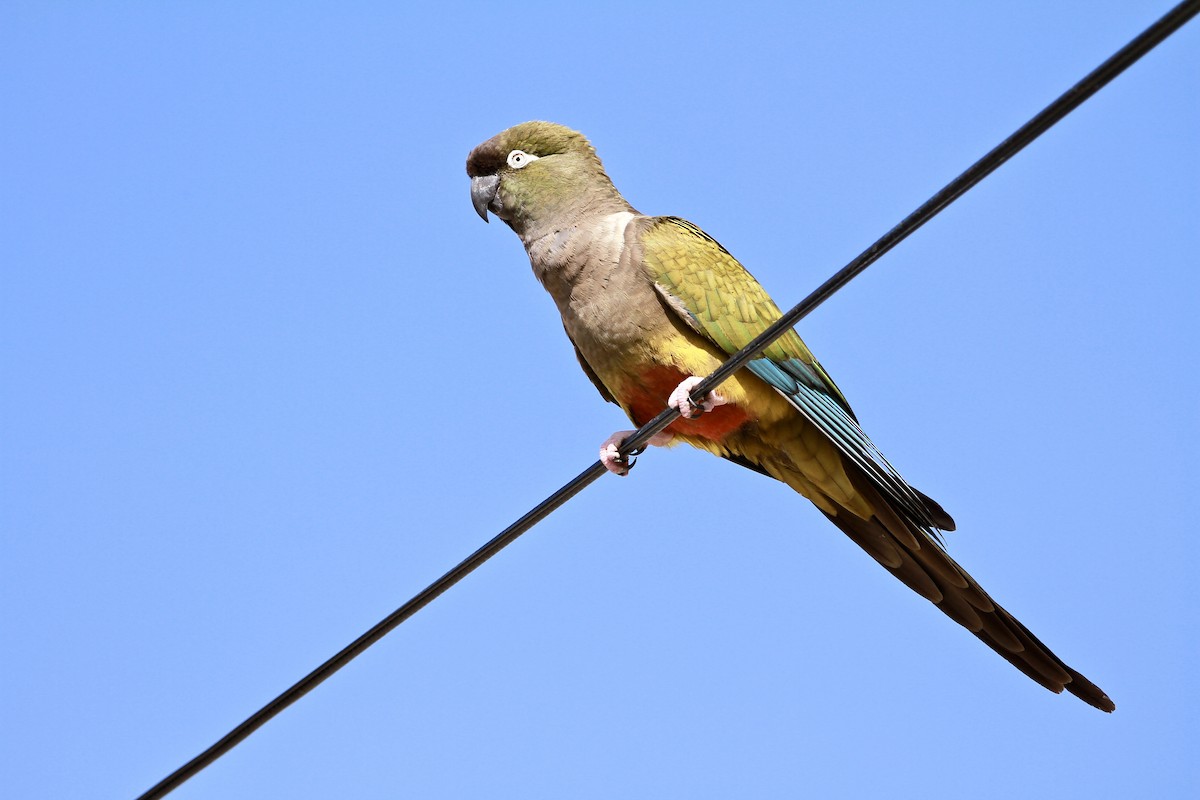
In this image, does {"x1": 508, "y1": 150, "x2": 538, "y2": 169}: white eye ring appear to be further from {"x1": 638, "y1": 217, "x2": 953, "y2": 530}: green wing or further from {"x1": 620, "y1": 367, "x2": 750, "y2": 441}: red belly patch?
{"x1": 620, "y1": 367, "x2": 750, "y2": 441}: red belly patch

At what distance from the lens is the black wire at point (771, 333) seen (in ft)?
6.79

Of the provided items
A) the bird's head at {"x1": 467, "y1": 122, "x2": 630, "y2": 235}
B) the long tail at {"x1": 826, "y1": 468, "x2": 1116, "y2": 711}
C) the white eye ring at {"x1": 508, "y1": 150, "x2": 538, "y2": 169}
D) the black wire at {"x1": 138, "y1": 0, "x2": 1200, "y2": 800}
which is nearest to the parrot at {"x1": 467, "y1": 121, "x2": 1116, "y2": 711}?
the long tail at {"x1": 826, "y1": 468, "x2": 1116, "y2": 711}

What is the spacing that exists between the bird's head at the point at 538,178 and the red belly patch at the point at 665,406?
0.96 m

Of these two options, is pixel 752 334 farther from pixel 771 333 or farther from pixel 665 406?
pixel 771 333

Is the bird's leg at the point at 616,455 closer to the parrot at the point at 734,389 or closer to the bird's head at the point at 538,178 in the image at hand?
the parrot at the point at 734,389

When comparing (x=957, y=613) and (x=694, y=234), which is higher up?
(x=694, y=234)

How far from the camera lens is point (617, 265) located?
4.78 meters

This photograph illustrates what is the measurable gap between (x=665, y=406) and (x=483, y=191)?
5.58 ft

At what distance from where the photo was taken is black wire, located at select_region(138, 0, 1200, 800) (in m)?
2.07

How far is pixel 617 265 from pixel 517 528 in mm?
1831

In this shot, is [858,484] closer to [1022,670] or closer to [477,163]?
[1022,670]

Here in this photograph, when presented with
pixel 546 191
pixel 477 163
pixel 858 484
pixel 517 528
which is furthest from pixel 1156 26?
pixel 477 163

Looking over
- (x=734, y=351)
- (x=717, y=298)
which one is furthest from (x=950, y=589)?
(x=717, y=298)

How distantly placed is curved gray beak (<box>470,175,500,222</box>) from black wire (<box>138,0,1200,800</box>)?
2263mm
